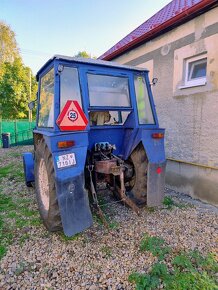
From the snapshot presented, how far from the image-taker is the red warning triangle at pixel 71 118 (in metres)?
2.63

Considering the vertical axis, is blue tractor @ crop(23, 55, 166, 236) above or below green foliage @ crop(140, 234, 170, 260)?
above

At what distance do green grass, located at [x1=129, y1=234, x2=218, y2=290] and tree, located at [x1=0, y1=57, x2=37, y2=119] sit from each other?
20.5 m

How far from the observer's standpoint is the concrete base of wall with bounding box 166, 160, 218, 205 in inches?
166

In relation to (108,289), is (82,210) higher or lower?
higher

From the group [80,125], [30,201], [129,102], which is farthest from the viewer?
[30,201]

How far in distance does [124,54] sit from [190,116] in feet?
10.7

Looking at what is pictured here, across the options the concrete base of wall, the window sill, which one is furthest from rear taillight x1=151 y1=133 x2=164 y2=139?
the window sill

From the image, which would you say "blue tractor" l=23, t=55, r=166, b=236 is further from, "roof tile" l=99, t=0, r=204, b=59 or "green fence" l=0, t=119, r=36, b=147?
"green fence" l=0, t=119, r=36, b=147

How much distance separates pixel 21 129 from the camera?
46.3 ft

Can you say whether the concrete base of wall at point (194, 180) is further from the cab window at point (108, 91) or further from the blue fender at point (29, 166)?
the blue fender at point (29, 166)

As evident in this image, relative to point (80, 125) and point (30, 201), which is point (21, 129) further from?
point (80, 125)

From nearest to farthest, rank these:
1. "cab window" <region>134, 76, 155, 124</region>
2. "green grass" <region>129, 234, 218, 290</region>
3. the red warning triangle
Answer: "green grass" <region>129, 234, 218, 290</region> → the red warning triangle → "cab window" <region>134, 76, 155, 124</region>

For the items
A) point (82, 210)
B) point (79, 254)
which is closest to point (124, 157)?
point (82, 210)

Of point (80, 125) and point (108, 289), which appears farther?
point (80, 125)
